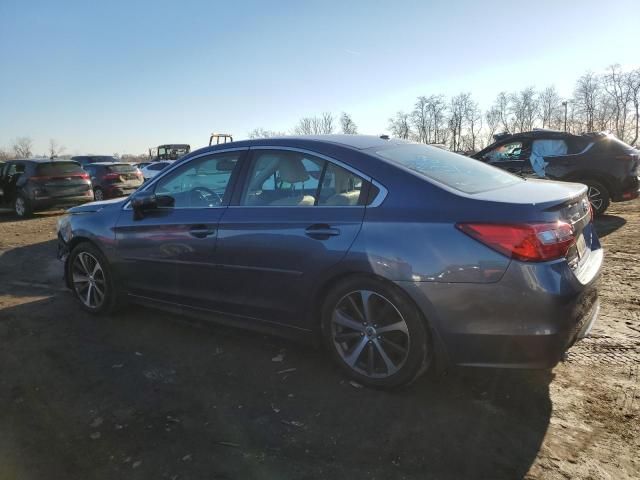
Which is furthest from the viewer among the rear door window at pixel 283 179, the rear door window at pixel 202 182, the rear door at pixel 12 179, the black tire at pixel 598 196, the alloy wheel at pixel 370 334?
the rear door at pixel 12 179

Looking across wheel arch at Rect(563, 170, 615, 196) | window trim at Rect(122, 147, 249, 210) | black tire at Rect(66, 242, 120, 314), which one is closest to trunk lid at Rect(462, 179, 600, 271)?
window trim at Rect(122, 147, 249, 210)

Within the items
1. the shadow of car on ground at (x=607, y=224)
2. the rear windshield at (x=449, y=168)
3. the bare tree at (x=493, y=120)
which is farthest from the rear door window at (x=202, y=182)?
the bare tree at (x=493, y=120)

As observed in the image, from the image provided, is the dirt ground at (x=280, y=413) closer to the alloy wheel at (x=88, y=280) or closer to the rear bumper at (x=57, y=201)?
the alloy wheel at (x=88, y=280)

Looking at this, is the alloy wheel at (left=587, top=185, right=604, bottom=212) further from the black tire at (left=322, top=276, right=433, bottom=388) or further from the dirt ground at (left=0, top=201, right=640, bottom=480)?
the black tire at (left=322, top=276, right=433, bottom=388)

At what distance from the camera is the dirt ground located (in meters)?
2.47

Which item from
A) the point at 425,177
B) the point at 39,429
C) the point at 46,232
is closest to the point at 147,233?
the point at 39,429

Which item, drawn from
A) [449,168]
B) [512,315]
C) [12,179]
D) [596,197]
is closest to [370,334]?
[512,315]

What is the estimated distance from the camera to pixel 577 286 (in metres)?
2.71

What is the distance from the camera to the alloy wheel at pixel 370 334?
3.04m

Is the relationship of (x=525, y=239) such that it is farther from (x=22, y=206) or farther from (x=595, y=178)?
(x=22, y=206)

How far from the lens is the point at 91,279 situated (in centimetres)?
473

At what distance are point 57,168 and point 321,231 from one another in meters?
12.2

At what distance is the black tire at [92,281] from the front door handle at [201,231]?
122 centimetres

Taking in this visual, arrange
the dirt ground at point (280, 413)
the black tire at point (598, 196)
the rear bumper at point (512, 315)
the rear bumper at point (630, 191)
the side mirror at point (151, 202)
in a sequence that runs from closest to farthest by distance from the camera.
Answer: the dirt ground at point (280, 413) → the rear bumper at point (512, 315) → the side mirror at point (151, 202) → the rear bumper at point (630, 191) → the black tire at point (598, 196)
